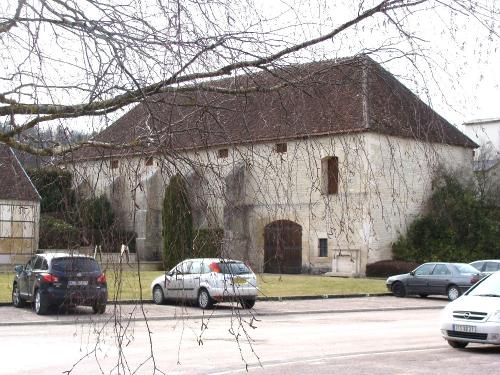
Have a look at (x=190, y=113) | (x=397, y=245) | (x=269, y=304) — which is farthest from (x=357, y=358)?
(x=397, y=245)

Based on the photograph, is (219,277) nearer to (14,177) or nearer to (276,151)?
(276,151)

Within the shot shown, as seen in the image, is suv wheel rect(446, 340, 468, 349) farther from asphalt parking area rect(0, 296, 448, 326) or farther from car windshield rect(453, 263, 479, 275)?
car windshield rect(453, 263, 479, 275)

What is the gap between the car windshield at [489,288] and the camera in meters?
16.3

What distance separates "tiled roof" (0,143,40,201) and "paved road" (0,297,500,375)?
3322 millimetres

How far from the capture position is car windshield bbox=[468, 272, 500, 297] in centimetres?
1628

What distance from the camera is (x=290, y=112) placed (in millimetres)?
5035

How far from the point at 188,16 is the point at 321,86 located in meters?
1.00

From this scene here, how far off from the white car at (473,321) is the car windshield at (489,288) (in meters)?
0.07

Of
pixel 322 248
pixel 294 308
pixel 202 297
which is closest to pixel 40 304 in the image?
pixel 294 308

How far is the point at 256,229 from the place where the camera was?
643cm

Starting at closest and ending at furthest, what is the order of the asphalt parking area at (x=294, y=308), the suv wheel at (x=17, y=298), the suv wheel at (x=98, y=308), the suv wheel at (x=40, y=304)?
the suv wheel at (x=98, y=308), the asphalt parking area at (x=294, y=308), the suv wheel at (x=40, y=304), the suv wheel at (x=17, y=298)

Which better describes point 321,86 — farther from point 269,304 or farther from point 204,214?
point 269,304

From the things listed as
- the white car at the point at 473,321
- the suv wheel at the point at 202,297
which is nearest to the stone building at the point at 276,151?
the suv wheel at the point at 202,297

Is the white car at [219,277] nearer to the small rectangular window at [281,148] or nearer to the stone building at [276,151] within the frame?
the stone building at [276,151]
